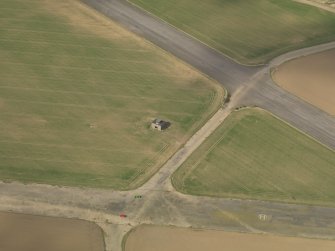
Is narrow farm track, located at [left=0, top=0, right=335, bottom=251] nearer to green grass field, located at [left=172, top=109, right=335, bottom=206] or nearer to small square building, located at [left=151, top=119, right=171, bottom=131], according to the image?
green grass field, located at [left=172, top=109, right=335, bottom=206]

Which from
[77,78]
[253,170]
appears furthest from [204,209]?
[77,78]

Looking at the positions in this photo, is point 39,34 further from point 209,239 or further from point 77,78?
point 209,239

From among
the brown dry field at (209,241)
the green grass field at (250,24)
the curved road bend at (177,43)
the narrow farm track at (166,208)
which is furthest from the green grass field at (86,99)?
the green grass field at (250,24)

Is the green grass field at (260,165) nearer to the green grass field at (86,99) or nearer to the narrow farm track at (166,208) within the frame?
the narrow farm track at (166,208)

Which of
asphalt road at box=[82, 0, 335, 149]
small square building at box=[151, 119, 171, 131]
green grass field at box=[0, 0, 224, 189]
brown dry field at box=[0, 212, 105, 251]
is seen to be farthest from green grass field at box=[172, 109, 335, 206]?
brown dry field at box=[0, 212, 105, 251]

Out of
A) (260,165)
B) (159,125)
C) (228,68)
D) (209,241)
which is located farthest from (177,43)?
(209,241)
